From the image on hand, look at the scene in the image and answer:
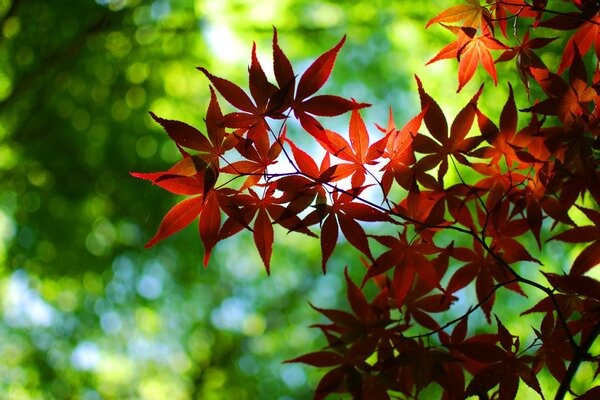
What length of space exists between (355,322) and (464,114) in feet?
1.06

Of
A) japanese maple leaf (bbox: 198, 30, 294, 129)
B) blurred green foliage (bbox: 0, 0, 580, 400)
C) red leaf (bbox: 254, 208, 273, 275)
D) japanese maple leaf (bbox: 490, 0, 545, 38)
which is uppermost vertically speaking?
blurred green foliage (bbox: 0, 0, 580, 400)

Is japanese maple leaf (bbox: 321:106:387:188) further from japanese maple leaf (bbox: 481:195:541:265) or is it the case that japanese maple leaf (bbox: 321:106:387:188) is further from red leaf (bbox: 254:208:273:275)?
japanese maple leaf (bbox: 481:195:541:265)

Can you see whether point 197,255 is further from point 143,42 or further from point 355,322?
point 355,322

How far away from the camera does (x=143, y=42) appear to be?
291 centimetres

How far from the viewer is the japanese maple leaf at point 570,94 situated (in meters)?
→ 0.61

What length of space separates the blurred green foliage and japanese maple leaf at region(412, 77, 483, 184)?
1.84 meters

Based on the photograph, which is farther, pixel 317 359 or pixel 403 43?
pixel 403 43

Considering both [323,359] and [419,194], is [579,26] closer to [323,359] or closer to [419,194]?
[419,194]

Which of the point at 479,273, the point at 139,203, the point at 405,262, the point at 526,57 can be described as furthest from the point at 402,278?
the point at 139,203

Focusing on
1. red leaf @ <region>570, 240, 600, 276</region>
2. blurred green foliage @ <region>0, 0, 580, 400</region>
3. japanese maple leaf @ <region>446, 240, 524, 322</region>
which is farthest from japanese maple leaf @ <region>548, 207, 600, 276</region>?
blurred green foliage @ <region>0, 0, 580, 400</region>

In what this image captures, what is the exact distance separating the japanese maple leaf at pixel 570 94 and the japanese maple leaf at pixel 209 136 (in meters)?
0.37

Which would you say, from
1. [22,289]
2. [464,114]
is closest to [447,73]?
[464,114]

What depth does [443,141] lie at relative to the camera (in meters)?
0.68

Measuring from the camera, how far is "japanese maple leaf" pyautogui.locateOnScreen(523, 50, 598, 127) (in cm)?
61
